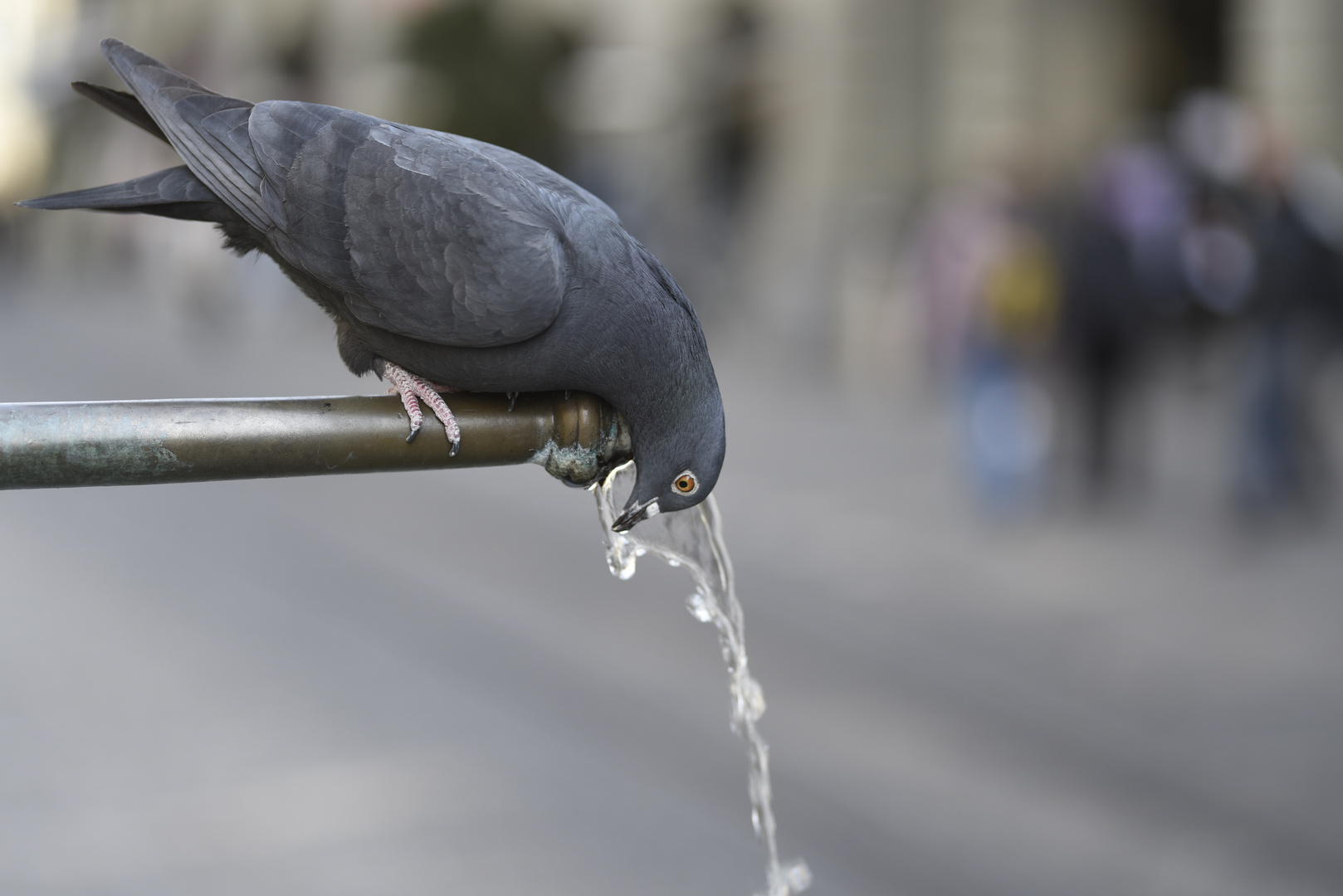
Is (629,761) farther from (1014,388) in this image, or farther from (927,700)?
(1014,388)

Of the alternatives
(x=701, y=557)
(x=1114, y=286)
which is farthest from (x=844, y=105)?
(x=701, y=557)

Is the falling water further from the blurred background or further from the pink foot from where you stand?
the blurred background

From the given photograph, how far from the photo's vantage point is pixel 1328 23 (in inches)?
401

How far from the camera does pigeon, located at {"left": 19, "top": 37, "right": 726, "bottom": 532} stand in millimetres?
2164

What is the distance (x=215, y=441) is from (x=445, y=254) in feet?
2.34

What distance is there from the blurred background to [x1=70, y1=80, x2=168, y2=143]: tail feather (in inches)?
103

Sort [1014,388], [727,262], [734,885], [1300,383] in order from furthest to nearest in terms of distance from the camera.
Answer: [727,262]
[1014,388]
[1300,383]
[734,885]

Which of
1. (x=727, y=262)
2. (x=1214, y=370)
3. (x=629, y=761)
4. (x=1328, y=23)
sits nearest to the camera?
(x=629, y=761)

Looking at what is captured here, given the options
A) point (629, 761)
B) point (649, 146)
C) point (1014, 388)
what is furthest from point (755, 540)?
point (649, 146)

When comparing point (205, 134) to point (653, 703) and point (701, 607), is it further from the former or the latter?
point (653, 703)

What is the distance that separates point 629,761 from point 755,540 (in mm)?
3209

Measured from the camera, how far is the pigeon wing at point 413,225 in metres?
2.19

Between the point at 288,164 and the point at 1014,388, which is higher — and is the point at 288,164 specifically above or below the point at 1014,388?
above

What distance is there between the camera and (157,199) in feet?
7.72
